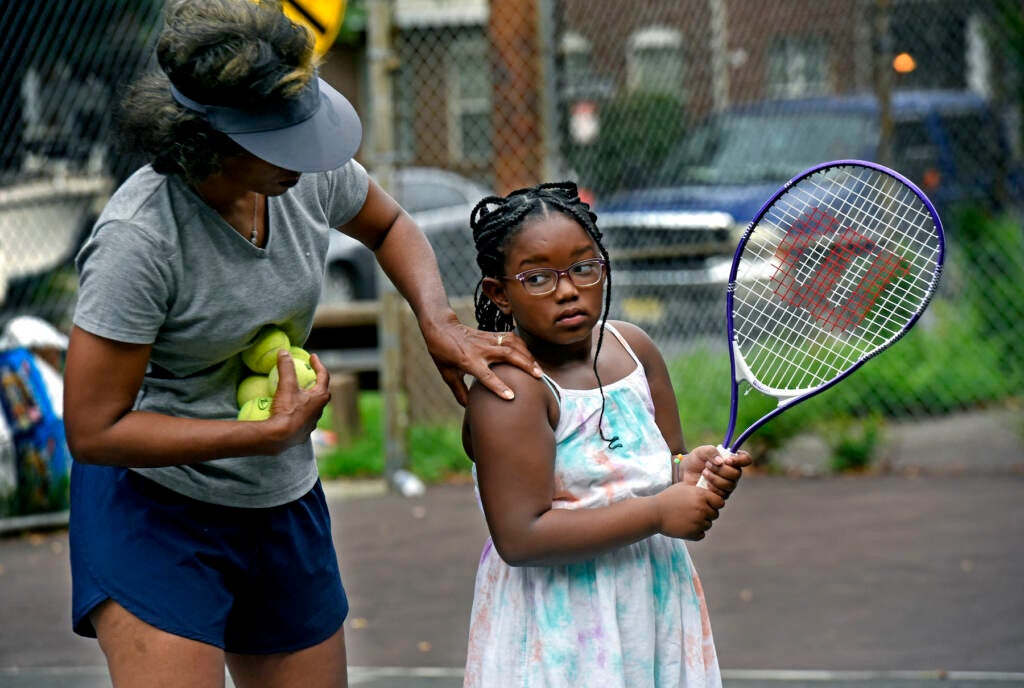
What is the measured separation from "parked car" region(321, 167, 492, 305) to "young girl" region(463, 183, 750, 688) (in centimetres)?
847

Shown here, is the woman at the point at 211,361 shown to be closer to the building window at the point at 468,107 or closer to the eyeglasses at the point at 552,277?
the eyeglasses at the point at 552,277

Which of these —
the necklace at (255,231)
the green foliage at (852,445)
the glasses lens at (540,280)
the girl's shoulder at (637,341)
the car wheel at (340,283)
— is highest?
the glasses lens at (540,280)

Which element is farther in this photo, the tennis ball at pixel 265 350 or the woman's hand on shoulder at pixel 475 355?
the tennis ball at pixel 265 350

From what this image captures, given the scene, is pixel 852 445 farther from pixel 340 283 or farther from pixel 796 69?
pixel 340 283

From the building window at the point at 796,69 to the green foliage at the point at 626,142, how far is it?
1.89ft

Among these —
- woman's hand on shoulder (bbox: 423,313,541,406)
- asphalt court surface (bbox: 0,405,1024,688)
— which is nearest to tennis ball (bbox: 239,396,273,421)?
woman's hand on shoulder (bbox: 423,313,541,406)

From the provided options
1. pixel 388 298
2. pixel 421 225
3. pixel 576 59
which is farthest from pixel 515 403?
pixel 421 225

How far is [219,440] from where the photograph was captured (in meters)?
2.57

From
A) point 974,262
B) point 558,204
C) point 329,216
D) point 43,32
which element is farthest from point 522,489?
point 974,262

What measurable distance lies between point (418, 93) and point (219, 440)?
7.02 metres

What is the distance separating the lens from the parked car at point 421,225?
1170cm

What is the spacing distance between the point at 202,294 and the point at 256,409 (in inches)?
9.7

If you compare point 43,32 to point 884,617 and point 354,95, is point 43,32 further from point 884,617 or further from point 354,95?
point 354,95

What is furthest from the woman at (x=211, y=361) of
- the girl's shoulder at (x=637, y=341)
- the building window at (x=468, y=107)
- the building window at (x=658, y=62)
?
the building window at (x=468, y=107)
